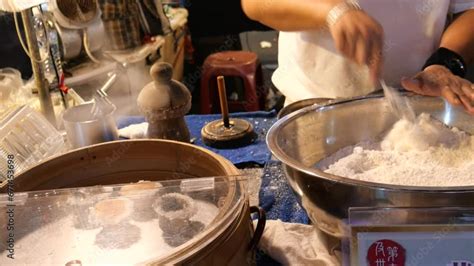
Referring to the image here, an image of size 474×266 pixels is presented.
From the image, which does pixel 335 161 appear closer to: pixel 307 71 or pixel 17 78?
pixel 307 71

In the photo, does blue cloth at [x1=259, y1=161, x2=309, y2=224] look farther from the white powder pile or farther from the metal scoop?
the metal scoop

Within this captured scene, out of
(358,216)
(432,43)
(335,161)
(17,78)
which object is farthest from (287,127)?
(17,78)

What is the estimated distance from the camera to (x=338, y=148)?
1.15 meters

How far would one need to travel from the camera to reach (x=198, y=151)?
3.47 ft

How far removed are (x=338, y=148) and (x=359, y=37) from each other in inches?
10.1

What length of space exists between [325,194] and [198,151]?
35 cm

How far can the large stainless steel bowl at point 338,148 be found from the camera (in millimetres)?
710

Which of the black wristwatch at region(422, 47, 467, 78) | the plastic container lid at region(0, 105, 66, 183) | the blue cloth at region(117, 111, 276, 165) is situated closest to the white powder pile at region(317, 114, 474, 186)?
the black wristwatch at region(422, 47, 467, 78)

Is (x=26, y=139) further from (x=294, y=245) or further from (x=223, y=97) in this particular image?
(x=294, y=245)

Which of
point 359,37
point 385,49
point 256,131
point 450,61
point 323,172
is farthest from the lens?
point 256,131

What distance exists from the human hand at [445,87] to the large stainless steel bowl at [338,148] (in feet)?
0.07

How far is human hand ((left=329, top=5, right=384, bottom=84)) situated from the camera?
105cm

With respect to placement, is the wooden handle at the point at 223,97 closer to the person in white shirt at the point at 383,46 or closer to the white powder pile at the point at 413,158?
the person in white shirt at the point at 383,46

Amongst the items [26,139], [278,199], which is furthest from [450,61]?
[26,139]
